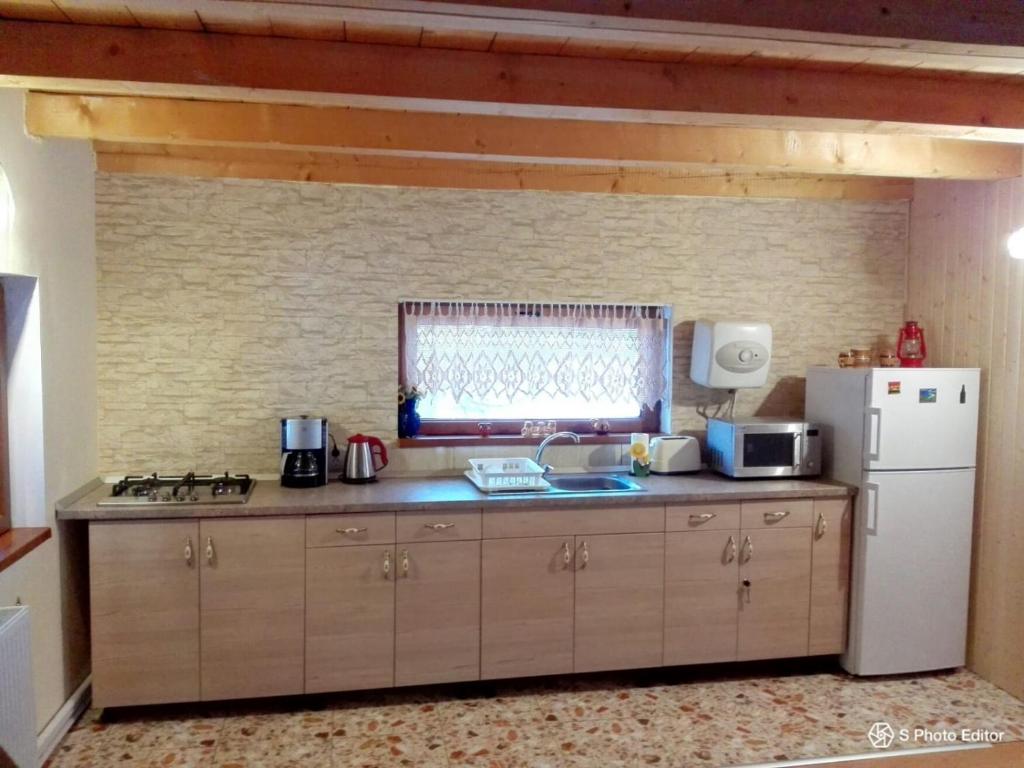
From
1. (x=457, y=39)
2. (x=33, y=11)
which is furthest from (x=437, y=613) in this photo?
(x=33, y=11)

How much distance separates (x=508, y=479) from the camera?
3279mm

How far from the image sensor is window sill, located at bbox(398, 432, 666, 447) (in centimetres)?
364

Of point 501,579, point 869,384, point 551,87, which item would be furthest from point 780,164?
point 501,579

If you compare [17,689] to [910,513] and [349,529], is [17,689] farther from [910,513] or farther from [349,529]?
[910,513]

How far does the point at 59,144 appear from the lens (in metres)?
2.89

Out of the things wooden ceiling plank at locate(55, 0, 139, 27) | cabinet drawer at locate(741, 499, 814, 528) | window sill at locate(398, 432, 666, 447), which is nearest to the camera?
wooden ceiling plank at locate(55, 0, 139, 27)

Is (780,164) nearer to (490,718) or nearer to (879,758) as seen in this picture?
(879,758)

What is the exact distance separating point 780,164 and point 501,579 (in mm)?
2134

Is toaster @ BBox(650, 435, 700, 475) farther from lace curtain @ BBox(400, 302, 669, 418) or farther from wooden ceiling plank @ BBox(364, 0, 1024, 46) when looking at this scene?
wooden ceiling plank @ BBox(364, 0, 1024, 46)

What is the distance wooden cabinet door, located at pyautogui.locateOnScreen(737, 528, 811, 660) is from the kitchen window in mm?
876

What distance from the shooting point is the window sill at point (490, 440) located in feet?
11.9

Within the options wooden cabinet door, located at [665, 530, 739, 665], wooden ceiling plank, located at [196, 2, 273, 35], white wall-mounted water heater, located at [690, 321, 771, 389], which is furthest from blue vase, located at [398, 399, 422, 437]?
wooden ceiling plank, located at [196, 2, 273, 35]

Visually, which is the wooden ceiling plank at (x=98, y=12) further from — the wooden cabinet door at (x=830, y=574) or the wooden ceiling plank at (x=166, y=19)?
the wooden cabinet door at (x=830, y=574)

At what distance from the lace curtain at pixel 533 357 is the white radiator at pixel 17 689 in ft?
6.31
